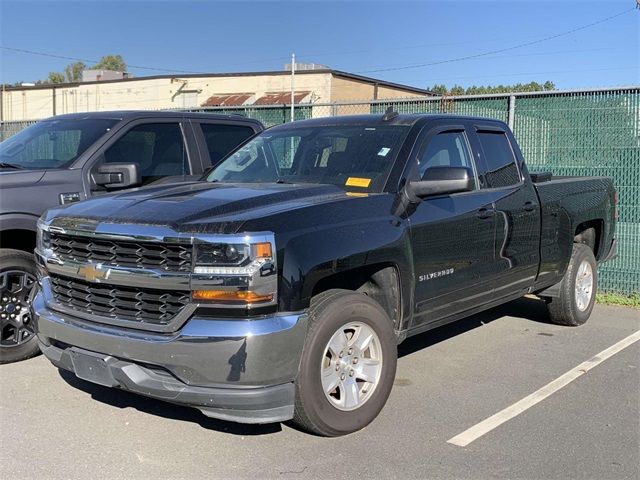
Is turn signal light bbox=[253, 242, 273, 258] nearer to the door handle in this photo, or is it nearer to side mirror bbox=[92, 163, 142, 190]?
the door handle

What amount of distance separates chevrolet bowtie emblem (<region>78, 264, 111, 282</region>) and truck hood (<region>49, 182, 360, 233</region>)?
0.28 meters

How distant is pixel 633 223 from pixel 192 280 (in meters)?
6.76

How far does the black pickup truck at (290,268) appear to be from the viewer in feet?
11.1

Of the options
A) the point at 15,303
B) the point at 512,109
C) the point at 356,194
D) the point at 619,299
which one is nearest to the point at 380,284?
the point at 356,194

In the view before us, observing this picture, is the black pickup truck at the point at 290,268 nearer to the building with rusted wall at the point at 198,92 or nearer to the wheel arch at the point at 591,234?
the wheel arch at the point at 591,234

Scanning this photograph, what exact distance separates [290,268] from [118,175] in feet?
8.90

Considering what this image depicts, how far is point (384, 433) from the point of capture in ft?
13.4

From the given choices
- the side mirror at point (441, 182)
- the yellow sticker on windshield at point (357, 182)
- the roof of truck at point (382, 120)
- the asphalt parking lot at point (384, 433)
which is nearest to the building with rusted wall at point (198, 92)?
the roof of truck at point (382, 120)

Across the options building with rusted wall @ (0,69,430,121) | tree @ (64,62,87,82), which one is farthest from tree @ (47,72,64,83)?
building with rusted wall @ (0,69,430,121)

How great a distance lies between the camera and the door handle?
5.03 metres

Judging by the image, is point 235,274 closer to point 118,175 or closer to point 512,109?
point 118,175

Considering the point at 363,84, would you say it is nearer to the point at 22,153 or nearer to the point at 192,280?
the point at 22,153

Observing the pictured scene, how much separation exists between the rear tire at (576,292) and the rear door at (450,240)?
174 centimetres

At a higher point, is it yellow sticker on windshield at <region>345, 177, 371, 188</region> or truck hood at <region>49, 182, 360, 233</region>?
yellow sticker on windshield at <region>345, 177, 371, 188</region>
